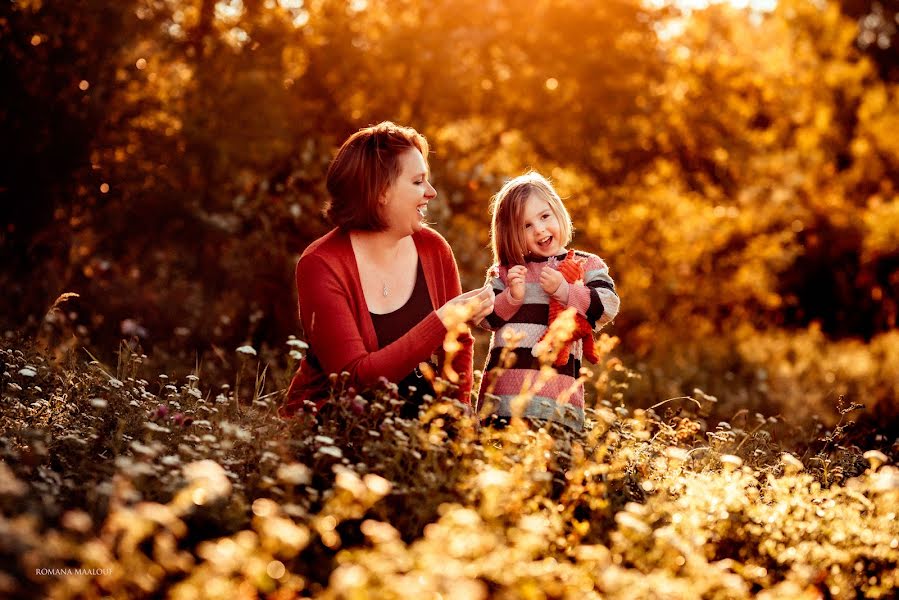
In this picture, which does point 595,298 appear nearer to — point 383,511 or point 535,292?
point 535,292

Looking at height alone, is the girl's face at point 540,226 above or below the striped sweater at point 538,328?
above

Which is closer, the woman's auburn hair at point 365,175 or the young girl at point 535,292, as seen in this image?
the young girl at point 535,292

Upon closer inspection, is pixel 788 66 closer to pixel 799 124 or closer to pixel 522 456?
pixel 799 124

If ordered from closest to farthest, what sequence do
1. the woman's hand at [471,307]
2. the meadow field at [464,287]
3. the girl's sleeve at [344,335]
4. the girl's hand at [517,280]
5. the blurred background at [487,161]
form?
the meadow field at [464,287] < the woman's hand at [471,307] < the girl's sleeve at [344,335] < the girl's hand at [517,280] < the blurred background at [487,161]

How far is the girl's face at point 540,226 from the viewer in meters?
4.17

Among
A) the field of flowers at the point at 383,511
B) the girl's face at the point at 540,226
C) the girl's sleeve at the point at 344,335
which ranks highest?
the girl's face at the point at 540,226

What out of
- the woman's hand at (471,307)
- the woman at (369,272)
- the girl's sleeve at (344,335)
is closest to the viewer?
the woman's hand at (471,307)

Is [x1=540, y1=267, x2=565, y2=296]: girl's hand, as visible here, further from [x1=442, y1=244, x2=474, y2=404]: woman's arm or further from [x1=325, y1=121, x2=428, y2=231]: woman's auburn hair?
[x1=325, y1=121, x2=428, y2=231]: woman's auburn hair

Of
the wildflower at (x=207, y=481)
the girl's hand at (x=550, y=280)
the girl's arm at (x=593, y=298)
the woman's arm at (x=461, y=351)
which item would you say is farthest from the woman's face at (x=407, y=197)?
the wildflower at (x=207, y=481)

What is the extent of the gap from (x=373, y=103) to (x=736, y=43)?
320 inches

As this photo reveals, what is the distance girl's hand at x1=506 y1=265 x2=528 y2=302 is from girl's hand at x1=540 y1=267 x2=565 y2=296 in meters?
0.09

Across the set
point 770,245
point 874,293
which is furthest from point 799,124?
point 874,293

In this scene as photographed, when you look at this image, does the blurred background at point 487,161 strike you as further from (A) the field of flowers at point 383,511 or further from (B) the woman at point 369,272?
(B) the woman at point 369,272

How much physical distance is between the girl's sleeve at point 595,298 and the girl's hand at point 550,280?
6cm
